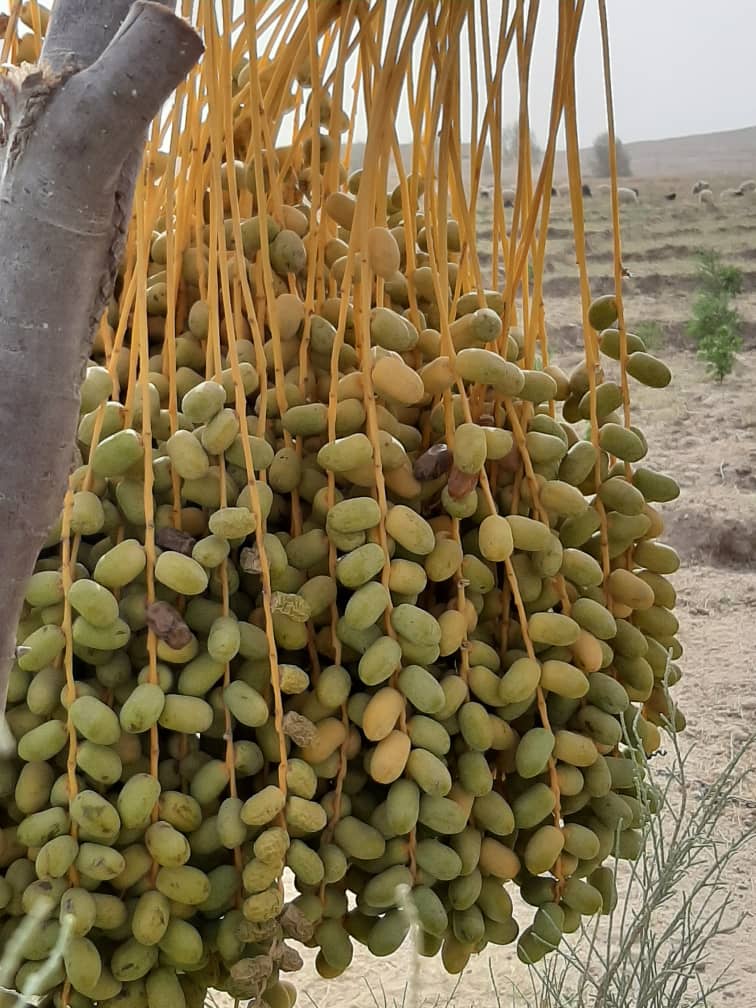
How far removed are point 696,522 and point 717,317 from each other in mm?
2199

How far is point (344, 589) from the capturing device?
0.66m

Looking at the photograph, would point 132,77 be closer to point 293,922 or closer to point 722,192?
point 293,922

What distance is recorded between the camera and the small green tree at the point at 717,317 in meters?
4.43

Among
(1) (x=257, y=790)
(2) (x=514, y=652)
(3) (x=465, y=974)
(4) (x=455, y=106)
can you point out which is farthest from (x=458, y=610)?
(3) (x=465, y=974)

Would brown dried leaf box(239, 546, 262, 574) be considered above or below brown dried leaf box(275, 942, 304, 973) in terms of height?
above

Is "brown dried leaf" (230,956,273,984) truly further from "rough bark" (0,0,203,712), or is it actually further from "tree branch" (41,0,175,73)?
"tree branch" (41,0,175,73)

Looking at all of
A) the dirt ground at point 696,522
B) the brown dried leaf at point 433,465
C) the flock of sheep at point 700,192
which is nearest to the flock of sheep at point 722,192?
the flock of sheep at point 700,192

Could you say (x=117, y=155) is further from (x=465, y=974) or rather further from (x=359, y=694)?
(x=465, y=974)

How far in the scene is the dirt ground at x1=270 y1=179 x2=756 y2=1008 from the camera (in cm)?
141

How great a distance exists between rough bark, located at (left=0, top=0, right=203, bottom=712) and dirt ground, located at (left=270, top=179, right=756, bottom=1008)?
634 mm

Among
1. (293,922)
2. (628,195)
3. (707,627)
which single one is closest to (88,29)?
(293,922)

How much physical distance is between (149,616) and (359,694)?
127 millimetres

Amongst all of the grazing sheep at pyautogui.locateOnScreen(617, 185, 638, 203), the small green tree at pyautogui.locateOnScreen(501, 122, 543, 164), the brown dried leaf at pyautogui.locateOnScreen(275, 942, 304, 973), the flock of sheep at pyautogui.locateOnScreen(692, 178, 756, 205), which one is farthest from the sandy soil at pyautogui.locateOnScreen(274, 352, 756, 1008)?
the flock of sheep at pyautogui.locateOnScreen(692, 178, 756, 205)

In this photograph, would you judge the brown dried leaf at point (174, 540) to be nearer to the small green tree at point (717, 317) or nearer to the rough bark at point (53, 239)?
the rough bark at point (53, 239)
